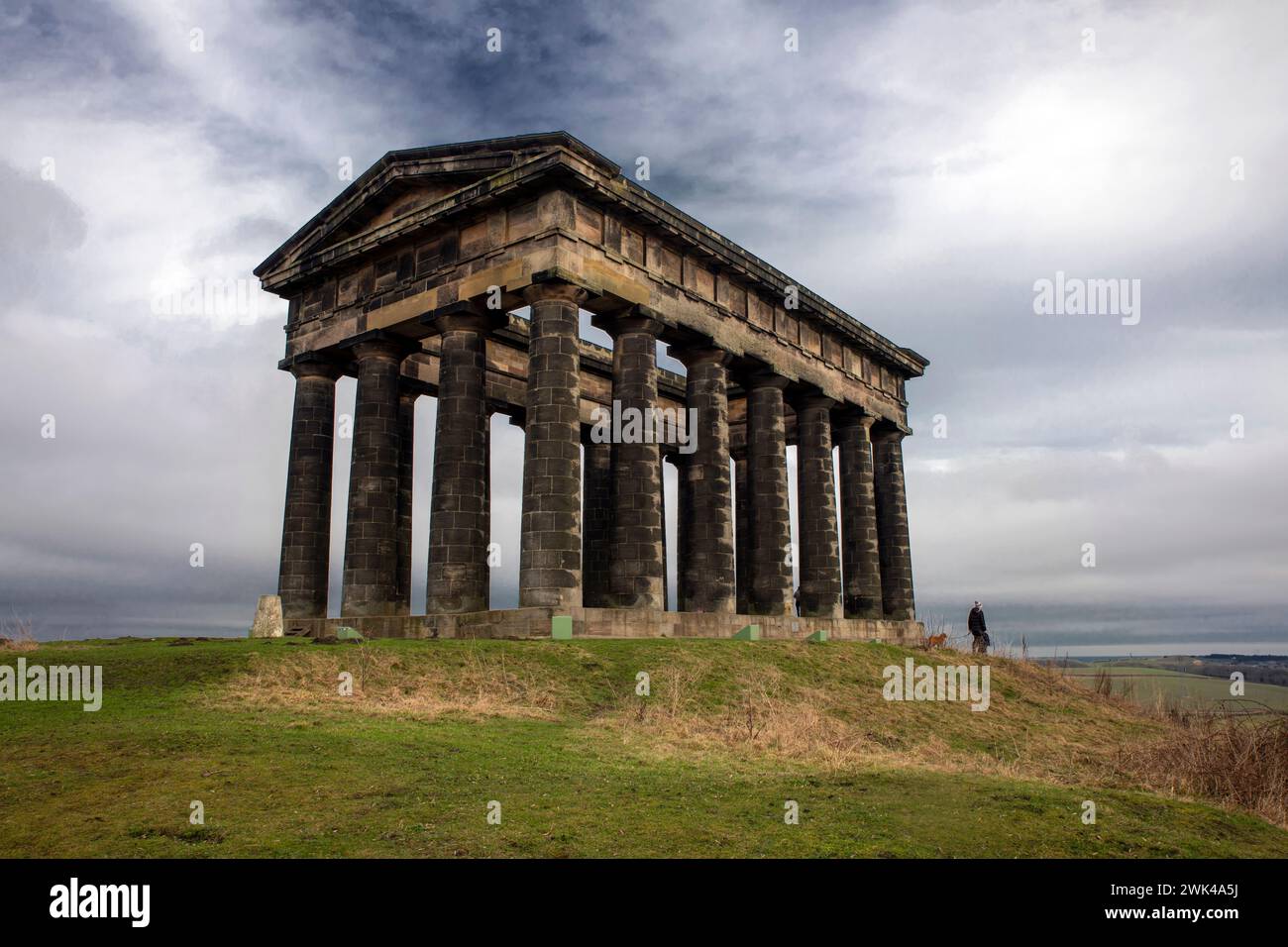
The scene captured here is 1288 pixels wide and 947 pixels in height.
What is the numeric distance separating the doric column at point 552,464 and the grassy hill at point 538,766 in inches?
117

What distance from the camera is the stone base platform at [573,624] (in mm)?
23853

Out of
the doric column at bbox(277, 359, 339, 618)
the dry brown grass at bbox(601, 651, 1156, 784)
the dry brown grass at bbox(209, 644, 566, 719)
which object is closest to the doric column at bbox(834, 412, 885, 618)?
the dry brown grass at bbox(601, 651, 1156, 784)

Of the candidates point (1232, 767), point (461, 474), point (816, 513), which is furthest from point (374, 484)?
point (1232, 767)

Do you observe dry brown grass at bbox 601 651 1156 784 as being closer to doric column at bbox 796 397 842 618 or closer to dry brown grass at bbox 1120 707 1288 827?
dry brown grass at bbox 1120 707 1288 827

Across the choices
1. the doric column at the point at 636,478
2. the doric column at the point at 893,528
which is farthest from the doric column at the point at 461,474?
the doric column at the point at 893,528

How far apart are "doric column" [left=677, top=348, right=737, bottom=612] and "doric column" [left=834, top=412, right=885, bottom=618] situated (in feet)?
34.4

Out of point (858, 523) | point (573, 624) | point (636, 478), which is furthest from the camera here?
point (858, 523)

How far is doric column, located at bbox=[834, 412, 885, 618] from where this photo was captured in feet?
131

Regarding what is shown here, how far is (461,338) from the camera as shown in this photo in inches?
1091

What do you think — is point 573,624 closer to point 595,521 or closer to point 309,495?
point 309,495

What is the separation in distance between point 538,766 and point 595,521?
89.0 ft

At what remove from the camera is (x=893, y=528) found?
4266cm
